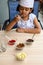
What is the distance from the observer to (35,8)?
300 centimetres

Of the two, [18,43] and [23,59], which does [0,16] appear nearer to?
[18,43]

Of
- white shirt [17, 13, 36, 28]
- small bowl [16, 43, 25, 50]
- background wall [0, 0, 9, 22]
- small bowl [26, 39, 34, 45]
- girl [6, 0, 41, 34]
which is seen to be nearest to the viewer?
small bowl [16, 43, 25, 50]

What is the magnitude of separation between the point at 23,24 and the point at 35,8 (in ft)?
2.18

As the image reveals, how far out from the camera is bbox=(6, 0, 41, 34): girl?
219 cm

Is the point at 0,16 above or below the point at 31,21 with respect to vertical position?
below

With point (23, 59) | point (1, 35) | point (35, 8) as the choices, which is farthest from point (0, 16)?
point (23, 59)

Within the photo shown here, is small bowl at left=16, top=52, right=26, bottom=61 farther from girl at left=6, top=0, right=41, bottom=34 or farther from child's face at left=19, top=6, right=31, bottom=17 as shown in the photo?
child's face at left=19, top=6, right=31, bottom=17

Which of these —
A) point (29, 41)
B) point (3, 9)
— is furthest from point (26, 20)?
point (3, 9)

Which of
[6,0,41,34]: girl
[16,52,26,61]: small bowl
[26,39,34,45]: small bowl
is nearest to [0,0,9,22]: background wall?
[6,0,41,34]: girl

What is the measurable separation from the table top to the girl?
9 centimetres

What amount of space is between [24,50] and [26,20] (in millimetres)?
814

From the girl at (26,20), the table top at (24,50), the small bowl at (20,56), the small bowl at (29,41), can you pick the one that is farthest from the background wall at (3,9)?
the small bowl at (20,56)

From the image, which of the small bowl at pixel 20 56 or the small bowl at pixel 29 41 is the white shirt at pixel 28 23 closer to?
the small bowl at pixel 29 41

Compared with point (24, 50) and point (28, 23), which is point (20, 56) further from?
point (28, 23)
